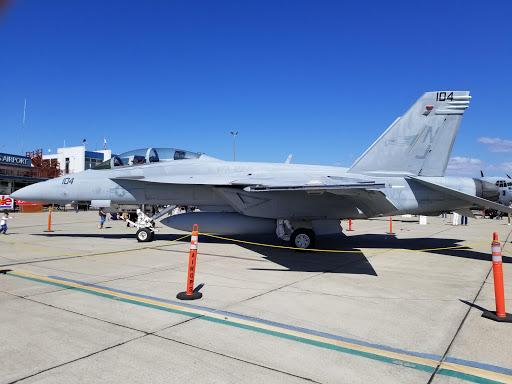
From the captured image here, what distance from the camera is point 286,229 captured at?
32.2ft

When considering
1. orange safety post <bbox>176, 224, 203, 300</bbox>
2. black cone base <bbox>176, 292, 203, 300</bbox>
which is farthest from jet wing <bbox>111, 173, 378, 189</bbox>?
black cone base <bbox>176, 292, 203, 300</bbox>

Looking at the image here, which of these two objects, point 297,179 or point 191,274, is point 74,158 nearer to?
point 297,179

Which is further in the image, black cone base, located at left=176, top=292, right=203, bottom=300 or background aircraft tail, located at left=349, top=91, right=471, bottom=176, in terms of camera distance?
background aircraft tail, located at left=349, top=91, right=471, bottom=176

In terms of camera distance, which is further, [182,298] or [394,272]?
[394,272]

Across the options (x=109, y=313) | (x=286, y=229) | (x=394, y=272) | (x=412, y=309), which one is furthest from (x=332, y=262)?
(x=109, y=313)

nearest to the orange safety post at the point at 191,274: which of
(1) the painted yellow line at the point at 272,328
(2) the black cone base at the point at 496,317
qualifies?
(1) the painted yellow line at the point at 272,328

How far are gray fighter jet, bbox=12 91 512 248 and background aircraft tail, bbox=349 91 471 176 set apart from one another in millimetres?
25

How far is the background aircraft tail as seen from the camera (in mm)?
9102

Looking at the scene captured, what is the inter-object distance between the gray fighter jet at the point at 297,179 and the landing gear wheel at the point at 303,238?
0.03 meters

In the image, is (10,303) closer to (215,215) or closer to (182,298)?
(182,298)

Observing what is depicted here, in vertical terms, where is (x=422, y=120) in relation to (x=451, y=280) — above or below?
above

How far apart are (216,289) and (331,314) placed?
1991mm

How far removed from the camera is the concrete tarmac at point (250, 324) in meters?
2.92

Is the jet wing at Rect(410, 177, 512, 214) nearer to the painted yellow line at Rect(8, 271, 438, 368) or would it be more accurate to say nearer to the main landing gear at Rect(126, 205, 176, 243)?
the painted yellow line at Rect(8, 271, 438, 368)
